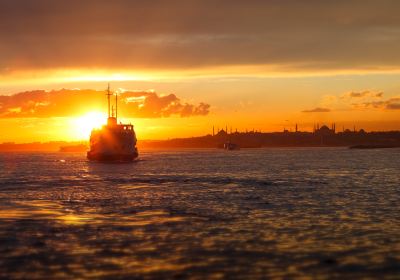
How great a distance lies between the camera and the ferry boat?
15288 cm

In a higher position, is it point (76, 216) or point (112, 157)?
point (76, 216)

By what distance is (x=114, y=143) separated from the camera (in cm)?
15300

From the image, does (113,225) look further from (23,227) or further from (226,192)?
(226,192)

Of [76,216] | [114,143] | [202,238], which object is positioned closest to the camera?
[202,238]

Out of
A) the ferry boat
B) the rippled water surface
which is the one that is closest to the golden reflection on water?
the rippled water surface

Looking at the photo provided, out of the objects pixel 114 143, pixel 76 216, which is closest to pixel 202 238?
pixel 76 216

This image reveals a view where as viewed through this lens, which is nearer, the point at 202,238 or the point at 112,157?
the point at 202,238

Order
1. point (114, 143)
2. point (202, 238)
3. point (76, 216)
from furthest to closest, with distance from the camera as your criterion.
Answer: point (114, 143)
point (76, 216)
point (202, 238)

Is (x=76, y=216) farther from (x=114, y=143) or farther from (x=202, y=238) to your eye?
(x=114, y=143)

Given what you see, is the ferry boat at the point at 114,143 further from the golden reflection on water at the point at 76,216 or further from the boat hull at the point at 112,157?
the golden reflection on water at the point at 76,216

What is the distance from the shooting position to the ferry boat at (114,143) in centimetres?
15288

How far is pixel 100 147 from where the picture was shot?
156 metres

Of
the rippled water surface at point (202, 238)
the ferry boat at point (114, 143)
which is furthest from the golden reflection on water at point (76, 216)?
the ferry boat at point (114, 143)

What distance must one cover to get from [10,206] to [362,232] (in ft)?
83.9
